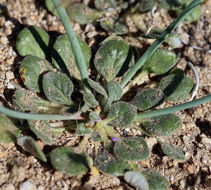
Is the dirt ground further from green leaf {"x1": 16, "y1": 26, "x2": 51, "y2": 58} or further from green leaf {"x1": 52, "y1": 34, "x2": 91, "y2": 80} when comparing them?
green leaf {"x1": 52, "y1": 34, "x2": 91, "y2": 80}

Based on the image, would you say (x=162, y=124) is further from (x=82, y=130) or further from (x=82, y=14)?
(x=82, y=14)

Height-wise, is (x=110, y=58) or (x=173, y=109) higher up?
(x=110, y=58)

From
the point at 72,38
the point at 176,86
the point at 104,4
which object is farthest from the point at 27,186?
the point at 104,4

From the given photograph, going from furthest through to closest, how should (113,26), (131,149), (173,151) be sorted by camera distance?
(113,26), (173,151), (131,149)

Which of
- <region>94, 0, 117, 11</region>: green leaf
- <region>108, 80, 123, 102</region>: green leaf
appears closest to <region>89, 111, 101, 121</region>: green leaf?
<region>108, 80, 123, 102</region>: green leaf

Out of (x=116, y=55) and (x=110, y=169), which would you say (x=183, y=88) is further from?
(x=110, y=169)

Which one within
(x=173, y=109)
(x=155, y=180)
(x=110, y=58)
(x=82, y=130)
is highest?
(x=110, y=58)
